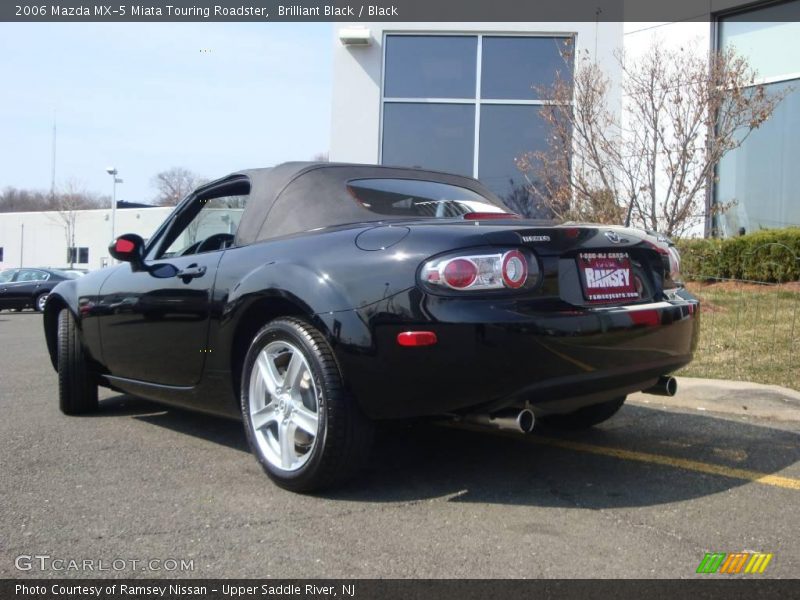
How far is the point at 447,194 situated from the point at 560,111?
7.03 metres

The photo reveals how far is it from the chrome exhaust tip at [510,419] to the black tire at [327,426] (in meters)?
0.47

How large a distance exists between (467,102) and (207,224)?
10542 millimetres

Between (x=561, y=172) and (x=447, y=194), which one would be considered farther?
(x=561, y=172)

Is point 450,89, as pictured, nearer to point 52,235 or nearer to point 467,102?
point 467,102

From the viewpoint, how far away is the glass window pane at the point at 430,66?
14266mm

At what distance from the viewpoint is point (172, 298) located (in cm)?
403

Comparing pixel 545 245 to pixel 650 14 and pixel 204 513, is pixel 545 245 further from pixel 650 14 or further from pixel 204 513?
pixel 650 14

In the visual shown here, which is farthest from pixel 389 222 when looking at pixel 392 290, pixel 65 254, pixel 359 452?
pixel 65 254

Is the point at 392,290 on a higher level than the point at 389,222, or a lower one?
lower

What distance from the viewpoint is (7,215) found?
53531 mm

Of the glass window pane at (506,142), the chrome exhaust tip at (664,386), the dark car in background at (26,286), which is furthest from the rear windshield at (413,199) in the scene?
the dark car in background at (26,286)

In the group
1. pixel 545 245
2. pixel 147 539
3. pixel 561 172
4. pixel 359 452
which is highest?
pixel 561 172

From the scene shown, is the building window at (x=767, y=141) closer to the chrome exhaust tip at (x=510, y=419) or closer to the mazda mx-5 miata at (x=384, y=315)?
the mazda mx-5 miata at (x=384, y=315)

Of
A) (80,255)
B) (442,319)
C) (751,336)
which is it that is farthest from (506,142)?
(80,255)
